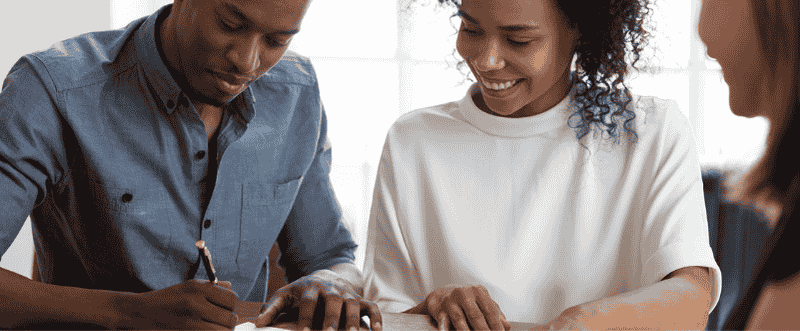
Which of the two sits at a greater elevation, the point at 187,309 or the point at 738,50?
the point at 738,50

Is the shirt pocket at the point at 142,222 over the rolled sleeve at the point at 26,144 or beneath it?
beneath

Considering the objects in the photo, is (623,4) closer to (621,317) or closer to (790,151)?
(621,317)

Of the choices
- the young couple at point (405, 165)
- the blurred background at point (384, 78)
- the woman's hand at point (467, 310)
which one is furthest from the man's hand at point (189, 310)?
the blurred background at point (384, 78)

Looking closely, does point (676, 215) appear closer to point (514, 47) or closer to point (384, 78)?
point (514, 47)

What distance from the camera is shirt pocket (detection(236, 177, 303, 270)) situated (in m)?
1.32

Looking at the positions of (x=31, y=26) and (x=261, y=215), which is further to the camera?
(x=31, y=26)

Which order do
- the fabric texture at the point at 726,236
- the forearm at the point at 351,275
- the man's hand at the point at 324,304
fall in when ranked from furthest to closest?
1. the fabric texture at the point at 726,236
2. the forearm at the point at 351,275
3. the man's hand at the point at 324,304

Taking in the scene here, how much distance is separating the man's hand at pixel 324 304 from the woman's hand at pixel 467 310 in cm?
9

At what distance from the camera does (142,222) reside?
3.98 ft

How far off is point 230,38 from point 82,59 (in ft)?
1.01

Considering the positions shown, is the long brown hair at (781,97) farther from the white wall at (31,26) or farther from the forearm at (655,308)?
the white wall at (31,26)

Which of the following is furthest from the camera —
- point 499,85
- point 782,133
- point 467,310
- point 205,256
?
point 499,85

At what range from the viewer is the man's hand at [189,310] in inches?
35.0

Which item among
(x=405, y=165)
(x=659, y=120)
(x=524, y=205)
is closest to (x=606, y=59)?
(x=659, y=120)
